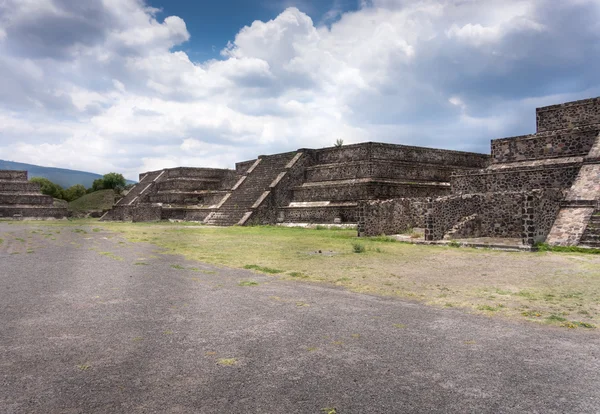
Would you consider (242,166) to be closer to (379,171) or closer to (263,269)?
(379,171)

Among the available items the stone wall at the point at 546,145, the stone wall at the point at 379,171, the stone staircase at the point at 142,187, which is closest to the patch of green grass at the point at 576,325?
the stone wall at the point at 546,145

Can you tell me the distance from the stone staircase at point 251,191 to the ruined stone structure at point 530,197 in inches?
422

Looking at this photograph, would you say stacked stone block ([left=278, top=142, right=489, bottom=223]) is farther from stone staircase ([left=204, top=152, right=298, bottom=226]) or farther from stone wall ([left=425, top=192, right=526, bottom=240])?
stone wall ([left=425, top=192, right=526, bottom=240])

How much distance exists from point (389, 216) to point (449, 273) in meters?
10.3

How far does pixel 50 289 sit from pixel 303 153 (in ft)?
78.6

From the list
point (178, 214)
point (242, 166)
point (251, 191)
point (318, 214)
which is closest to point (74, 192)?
point (178, 214)

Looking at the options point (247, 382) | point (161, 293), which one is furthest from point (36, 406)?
point (161, 293)

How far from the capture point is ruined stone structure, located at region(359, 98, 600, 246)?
14422 mm

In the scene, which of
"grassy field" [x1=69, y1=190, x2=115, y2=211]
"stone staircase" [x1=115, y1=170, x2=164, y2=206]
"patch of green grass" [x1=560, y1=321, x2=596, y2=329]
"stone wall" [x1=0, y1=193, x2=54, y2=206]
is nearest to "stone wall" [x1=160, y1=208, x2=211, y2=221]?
"stone staircase" [x1=115, y1=170, x2=164, y2=206]

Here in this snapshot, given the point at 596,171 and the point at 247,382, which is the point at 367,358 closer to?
the point at 247,382

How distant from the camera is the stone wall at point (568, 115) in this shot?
20438 mm

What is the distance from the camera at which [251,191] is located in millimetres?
31250

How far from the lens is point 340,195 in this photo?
2544cm

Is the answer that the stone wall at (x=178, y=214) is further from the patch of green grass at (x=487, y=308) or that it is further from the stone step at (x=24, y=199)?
the patch of green grass at (x=487, y=308)
